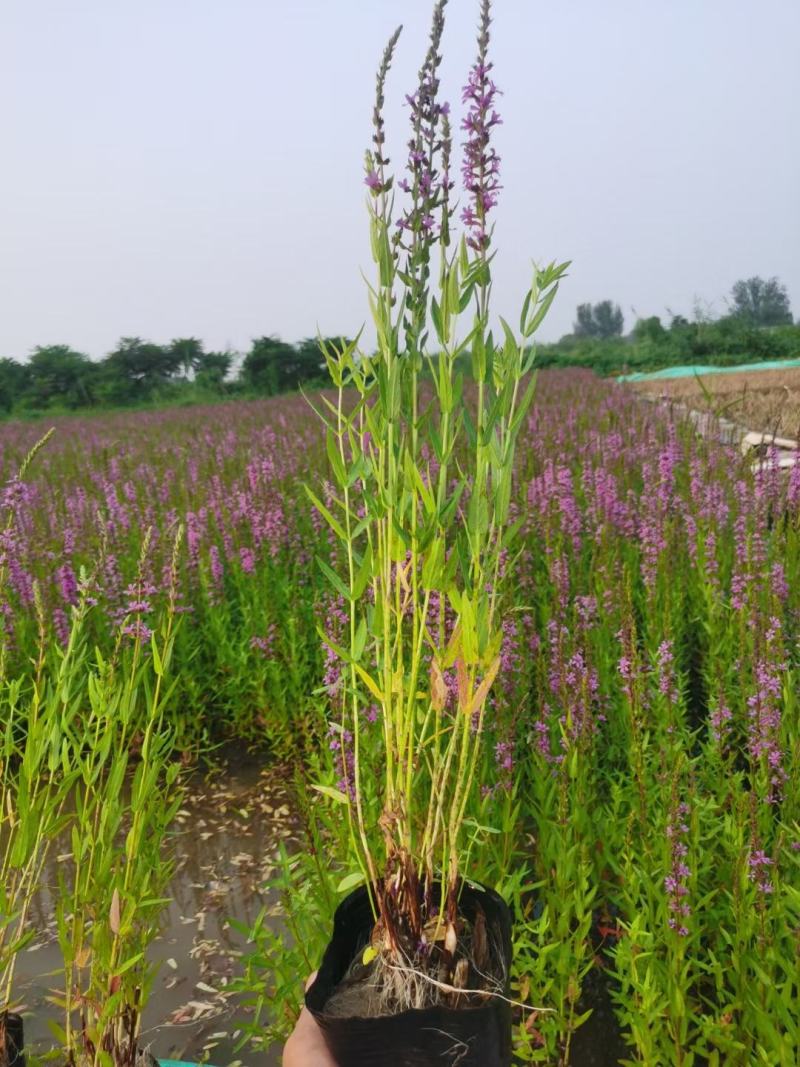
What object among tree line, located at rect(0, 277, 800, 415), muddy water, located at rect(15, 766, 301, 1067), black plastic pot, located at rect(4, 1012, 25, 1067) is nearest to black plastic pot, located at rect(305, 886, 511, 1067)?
black plastic pot, located at rect(4, 1012, 25, 1067)

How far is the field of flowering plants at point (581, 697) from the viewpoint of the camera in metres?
2.06

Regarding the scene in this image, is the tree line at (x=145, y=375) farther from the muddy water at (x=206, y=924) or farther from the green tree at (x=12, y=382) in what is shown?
the muddy water at (x=206, y=924)

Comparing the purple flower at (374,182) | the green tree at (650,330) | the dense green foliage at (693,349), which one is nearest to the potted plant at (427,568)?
the purple flower at (374,182)

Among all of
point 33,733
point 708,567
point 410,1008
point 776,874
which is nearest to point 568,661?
point 776,874

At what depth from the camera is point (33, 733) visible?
5.25 ft

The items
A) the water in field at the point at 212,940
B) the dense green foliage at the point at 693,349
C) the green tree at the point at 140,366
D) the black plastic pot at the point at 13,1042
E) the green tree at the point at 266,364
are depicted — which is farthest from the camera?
the dense green foliage at the point at 693,349

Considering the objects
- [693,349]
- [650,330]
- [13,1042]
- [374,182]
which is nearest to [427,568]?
[374,182]

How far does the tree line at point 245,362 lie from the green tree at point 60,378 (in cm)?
3

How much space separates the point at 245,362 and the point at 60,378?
6.59 m

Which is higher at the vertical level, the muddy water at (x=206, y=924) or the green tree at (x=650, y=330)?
the green tree at (x=650, y=330)

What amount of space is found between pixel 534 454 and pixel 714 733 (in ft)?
12.3

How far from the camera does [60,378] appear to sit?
94.1 feet

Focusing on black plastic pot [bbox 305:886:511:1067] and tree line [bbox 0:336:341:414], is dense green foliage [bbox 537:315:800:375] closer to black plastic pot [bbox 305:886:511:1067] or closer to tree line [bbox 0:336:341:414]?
tree line [bbox 0:336:341:414]

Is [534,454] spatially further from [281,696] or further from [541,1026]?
[541,1026]
